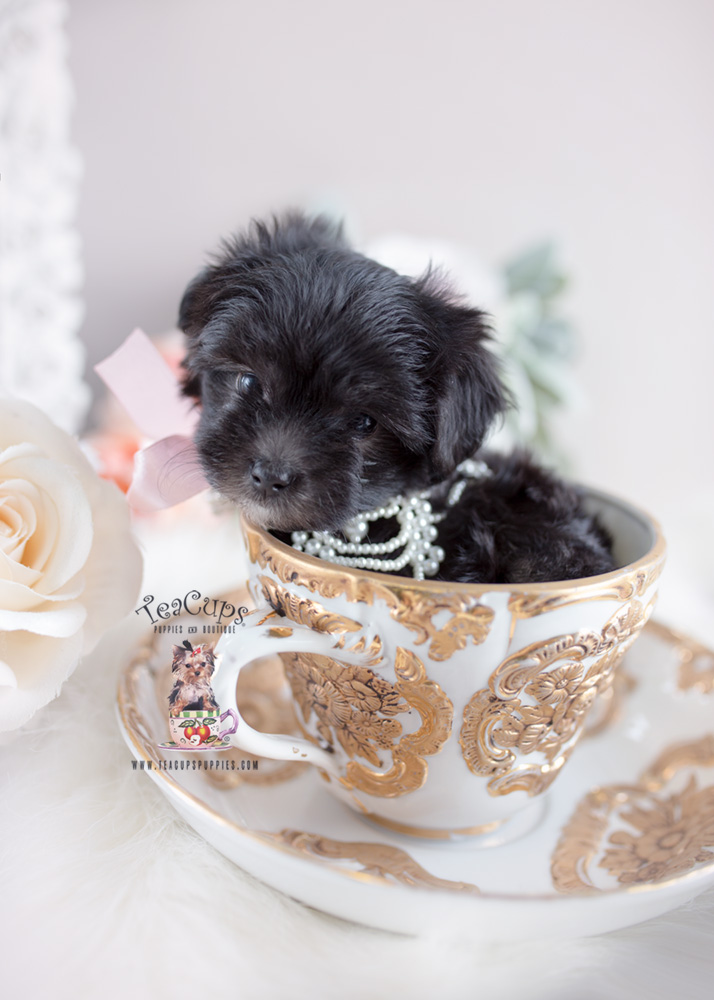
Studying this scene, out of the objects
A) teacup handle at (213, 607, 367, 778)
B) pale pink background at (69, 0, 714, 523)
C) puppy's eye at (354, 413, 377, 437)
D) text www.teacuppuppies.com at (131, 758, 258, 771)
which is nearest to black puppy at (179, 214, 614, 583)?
puppy's eye at (354, 413, 377, 437)

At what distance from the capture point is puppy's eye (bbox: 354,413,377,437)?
771 millimetres

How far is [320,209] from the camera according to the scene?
168 cm

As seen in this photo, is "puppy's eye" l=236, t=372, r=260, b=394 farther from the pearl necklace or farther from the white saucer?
the white saucer

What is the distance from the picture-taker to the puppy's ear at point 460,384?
790mm

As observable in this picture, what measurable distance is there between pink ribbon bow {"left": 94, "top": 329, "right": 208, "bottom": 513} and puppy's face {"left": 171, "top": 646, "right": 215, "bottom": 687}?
20 centimetres

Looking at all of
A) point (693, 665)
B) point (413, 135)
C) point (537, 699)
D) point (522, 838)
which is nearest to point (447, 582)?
point (537, 699)

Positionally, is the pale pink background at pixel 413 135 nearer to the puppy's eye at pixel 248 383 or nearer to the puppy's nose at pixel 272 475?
the puppy's eye at pixel 248 383

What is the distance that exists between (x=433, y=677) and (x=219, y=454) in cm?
32

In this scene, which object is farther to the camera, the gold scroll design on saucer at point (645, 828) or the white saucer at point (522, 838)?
the gold scroll design on saucer at point (645, 828)

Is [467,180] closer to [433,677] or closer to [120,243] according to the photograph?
[120,243]

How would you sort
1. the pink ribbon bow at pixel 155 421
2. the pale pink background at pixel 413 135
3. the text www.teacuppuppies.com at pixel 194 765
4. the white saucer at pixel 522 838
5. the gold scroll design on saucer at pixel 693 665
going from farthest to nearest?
1. the pale pink background at pixel 413 135
2. the gold scroll design on saucer at pixel 693 665
3. the pink ribbon bow at pixel 155 421
4. the text www.teacuppuppies.com at pixel 194 765
5. the white saucer at pixel 522 838

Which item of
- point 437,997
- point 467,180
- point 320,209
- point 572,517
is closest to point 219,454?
point 572,517

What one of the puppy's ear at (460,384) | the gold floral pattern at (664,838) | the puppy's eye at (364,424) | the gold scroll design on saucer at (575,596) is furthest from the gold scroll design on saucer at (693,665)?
the puppy's eye at (364,424)

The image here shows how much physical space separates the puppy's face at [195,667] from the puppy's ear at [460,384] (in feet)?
1.08
